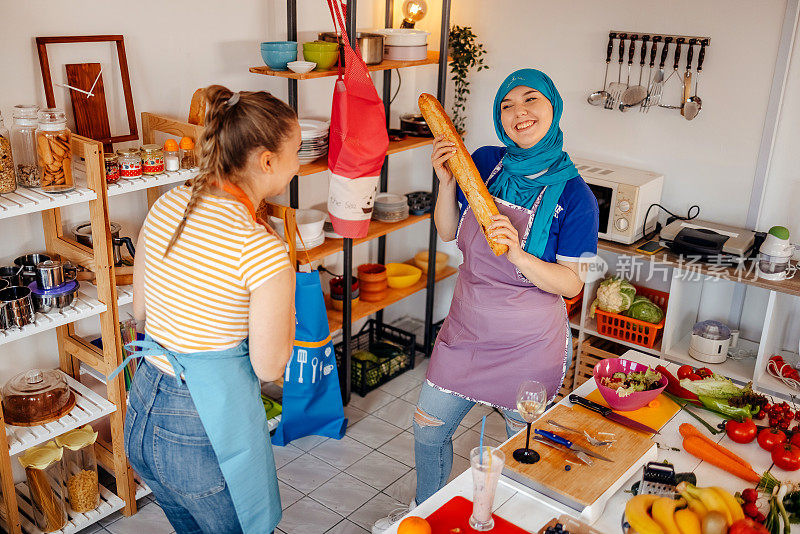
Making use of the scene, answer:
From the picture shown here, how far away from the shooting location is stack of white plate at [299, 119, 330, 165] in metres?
3.26

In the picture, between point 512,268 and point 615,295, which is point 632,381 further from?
point 615,295

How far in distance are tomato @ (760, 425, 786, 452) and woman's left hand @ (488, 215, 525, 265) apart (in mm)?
795

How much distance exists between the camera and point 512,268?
236 cm

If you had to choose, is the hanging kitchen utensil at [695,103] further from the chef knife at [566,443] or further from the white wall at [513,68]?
the chef knife at [566,443]

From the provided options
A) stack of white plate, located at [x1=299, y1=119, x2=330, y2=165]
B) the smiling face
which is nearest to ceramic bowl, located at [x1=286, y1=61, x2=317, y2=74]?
stack of white plate, located at [x1=299, y1=119, x2=330, y2=165]

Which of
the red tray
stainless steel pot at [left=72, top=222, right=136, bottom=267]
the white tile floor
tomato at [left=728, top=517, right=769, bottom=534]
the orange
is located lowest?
the white tile floor

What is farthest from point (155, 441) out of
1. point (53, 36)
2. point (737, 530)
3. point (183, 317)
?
point (53, 36)

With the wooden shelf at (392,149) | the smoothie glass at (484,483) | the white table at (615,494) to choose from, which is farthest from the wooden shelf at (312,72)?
the smoothie glass at (484,483)

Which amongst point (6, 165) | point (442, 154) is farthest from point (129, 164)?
point (442, 154)

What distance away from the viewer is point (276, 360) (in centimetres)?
171

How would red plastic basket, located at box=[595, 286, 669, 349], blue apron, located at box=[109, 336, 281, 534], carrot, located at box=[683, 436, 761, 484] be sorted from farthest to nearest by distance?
red plastic basket, located at box=[595, 286, 669, 349] → carrot, located at box=[683, 436, 761, 484] → blue apron, located at box=[109, 336, 281, 534]

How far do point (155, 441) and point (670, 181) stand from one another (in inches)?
105

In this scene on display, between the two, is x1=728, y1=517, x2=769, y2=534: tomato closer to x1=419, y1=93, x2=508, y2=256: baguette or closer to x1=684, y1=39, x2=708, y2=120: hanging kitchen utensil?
x1=419, y1=93, x2=508, y2=256: baguette

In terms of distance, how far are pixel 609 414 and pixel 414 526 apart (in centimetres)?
74
